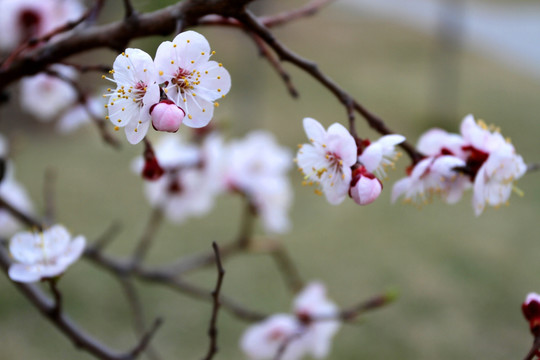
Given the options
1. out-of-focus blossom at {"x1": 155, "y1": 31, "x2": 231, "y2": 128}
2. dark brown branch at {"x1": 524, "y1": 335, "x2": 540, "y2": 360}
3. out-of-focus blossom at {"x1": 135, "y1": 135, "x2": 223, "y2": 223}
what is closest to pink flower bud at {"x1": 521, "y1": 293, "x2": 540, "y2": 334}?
dark brown branch at {"x1": 524, "y1": 335, "x2": 540, "y2": 360}

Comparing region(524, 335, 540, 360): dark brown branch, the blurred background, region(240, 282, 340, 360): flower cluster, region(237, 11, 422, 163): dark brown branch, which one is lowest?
the blurred background

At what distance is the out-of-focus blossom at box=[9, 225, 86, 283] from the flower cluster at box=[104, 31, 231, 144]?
77 millimetres

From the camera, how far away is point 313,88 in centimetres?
171

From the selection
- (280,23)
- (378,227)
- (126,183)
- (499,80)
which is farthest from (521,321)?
(499,80)

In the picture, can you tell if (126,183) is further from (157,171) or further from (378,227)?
(157,171)

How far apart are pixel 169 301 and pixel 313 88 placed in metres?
1.14

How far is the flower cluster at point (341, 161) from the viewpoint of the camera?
0.54 ft

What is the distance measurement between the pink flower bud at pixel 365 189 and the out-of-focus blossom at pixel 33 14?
0.28 m

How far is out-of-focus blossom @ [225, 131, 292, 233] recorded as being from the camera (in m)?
0.47

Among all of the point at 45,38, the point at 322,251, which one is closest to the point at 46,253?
the point at 45,38

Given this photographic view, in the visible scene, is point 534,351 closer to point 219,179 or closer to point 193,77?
point 193,77

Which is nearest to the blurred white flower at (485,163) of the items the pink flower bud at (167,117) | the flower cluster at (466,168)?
the flower cluster at (466,168)

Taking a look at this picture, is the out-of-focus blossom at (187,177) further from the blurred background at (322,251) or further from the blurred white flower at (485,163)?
the blurred white flower at (485,163)

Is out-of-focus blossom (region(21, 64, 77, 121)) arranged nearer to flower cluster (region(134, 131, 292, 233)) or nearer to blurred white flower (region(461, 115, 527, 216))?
flower cluster (region(134, 131, 292, 233))
